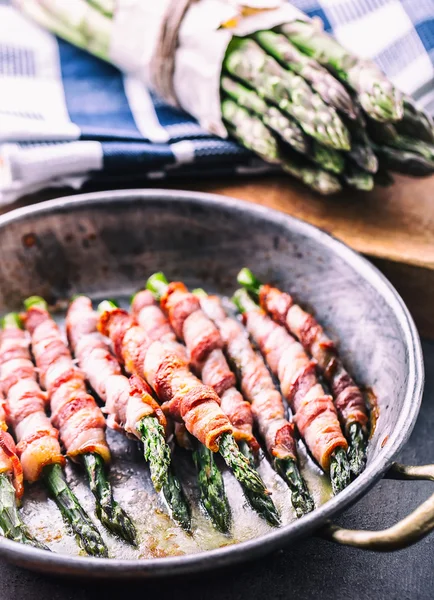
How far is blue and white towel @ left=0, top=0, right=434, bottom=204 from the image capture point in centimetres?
293

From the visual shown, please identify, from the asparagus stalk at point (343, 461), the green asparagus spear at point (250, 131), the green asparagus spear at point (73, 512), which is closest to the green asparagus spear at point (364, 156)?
the green asparagus spear at point (250, 131)

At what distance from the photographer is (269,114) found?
2.94 metres

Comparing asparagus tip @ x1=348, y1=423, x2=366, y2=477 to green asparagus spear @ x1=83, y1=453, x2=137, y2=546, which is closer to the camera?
green asparagus spear @ x1=83, y1=453, x2=137, y2=546

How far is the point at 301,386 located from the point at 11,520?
100 cm

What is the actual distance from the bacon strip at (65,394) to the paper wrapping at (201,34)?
1.30 meters

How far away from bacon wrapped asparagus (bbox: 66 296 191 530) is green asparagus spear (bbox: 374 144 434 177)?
1.43 m

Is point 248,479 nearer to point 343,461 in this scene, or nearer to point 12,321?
point 343,461

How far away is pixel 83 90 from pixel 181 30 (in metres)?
0.63

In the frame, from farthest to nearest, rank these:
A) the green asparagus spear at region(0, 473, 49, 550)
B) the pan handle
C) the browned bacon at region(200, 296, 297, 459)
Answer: the browned bacon at region(200, 296, 297, 459) < the green asparagus spear at region(0, 473, 49, 550) < the pan handle

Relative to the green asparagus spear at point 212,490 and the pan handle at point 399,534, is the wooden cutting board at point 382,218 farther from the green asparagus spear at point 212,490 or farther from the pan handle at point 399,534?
the pan handle at point 399,534

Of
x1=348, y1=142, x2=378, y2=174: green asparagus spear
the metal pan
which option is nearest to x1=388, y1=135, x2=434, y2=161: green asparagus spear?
x1=348, y1=142, x2=378, y2=174: green asparagus spear

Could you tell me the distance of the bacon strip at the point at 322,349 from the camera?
2200 millimetres

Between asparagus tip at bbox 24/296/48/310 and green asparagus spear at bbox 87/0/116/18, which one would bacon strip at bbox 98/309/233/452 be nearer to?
asparagus tip at bbox 24/296/48/310

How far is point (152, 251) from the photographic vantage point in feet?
9.53
